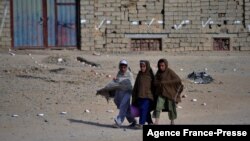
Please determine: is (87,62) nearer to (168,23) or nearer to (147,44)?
(147,44)

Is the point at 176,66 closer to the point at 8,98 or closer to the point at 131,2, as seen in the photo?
the point at 131,2

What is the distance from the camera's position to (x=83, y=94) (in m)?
12.2

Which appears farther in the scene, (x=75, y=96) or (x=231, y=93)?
(x=231, y=93)

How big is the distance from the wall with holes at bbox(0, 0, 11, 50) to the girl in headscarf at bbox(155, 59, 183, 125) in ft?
34.5

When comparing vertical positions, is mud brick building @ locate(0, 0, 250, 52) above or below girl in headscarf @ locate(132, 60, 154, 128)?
above

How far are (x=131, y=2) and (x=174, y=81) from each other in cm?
1026

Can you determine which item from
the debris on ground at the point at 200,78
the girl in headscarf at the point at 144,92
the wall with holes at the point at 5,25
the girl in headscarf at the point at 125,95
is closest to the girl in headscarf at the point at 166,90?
the girl in headscarf at the point at 144,92

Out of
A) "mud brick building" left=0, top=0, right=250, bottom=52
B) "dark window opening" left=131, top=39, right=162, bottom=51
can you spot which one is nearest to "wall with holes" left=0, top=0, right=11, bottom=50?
"mud brick building" left=0, top=0, right=250, bottom=52

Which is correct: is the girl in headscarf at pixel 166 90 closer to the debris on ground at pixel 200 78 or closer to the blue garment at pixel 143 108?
the blue garment at pixel 143 108

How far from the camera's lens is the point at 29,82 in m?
12.9

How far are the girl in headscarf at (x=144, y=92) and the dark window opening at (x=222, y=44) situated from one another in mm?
10828

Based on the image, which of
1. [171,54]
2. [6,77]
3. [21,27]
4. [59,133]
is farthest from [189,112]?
[21,27]

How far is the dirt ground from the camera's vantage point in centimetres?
920

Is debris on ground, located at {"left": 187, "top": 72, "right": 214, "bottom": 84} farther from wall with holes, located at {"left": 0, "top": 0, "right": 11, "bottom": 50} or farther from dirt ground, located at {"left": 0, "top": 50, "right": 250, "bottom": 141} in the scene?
wall with holes, located at {"left": 0, "top": 0, "right": 11, "bottom": 50}
